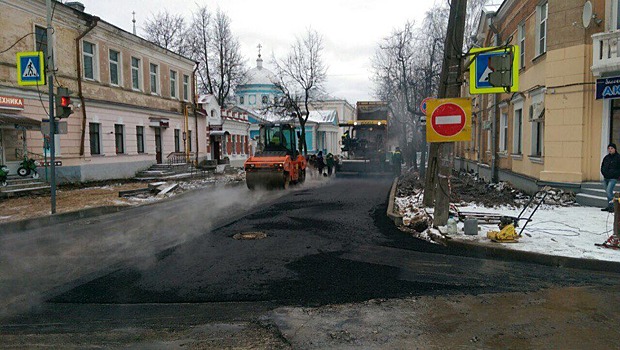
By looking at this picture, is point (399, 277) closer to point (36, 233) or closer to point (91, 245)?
point (91, 245)

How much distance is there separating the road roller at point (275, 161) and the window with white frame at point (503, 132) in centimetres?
905

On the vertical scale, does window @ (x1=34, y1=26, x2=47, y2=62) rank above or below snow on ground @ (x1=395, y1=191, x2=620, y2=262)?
above

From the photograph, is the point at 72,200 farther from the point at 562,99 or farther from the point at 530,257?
the point at 562,99

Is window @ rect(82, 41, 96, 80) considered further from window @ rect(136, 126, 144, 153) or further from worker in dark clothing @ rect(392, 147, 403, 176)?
worker in dark clothing @ rect(392, 147, 403, 176)

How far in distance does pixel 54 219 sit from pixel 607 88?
50.2 feet

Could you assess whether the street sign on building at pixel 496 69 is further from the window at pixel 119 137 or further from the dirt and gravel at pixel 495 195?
the window at pixel 119 137

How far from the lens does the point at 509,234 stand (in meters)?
7.87

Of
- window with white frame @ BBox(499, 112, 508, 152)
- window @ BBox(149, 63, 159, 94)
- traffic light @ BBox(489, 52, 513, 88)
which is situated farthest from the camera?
window @ BBox(149, 63, 159, 94)

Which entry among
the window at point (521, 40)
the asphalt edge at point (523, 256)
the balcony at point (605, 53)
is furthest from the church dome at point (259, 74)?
the asphalt edge at point (523, 256)

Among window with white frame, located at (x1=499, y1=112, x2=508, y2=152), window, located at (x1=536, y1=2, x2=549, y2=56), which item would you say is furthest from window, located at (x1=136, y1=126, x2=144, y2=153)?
window, located at (x1=536, y1=2, x2=549, y2=56)

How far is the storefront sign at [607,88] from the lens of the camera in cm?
1154

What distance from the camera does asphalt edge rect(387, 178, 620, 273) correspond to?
21.7ft

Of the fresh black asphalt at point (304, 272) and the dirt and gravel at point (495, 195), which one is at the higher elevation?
the dirt and gravel at point (495, 195)

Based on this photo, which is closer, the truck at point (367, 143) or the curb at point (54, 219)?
the curb at point (54, 219)
